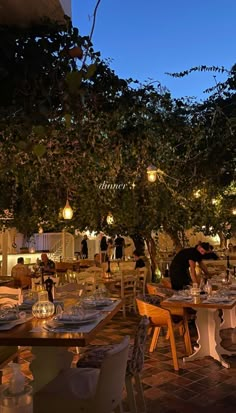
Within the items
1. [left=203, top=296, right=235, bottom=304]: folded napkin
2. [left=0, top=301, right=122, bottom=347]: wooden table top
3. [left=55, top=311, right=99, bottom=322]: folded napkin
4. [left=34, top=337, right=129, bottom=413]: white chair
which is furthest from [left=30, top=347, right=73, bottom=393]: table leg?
[left=203, top=296, right=235, bottom=304]: folded napkin

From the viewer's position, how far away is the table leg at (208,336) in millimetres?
4809

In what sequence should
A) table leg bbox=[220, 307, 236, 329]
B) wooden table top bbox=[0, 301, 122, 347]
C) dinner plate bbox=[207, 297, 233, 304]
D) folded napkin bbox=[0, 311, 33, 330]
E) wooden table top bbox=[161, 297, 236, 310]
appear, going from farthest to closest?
table leg bbox=[220, 307, 236, 329] → dinner plate bbox=[207, 297, 233, 304] → wooden table top bbox=[161, 297, 236, 310] → folded napkin bbox=[0, 311, 33, 330] → wooden table top bbox=[0, 301, 122, 347]

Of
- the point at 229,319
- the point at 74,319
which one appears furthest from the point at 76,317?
the point at 229,319

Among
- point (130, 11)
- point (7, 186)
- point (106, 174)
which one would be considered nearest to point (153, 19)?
point (130, 11)

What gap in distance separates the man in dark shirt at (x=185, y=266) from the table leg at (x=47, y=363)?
302cm

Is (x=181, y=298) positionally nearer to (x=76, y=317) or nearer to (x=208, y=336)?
(x=208, y=336)

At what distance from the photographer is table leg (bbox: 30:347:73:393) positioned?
3424 mm

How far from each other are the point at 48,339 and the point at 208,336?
→ 2.90m

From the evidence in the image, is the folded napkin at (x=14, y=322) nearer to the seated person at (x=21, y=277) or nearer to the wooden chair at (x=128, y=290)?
the wooden chair at (x=128, y=290)

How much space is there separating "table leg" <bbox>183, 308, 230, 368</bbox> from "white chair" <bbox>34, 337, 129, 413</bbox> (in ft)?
8.63

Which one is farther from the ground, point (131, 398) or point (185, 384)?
point (131, 398)

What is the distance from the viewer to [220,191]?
26.5ft

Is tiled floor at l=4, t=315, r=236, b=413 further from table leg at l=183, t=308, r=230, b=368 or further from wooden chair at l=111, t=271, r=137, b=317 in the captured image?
wooden chair at l=111, t=271, r=137, b=317

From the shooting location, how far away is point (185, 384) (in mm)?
4043
